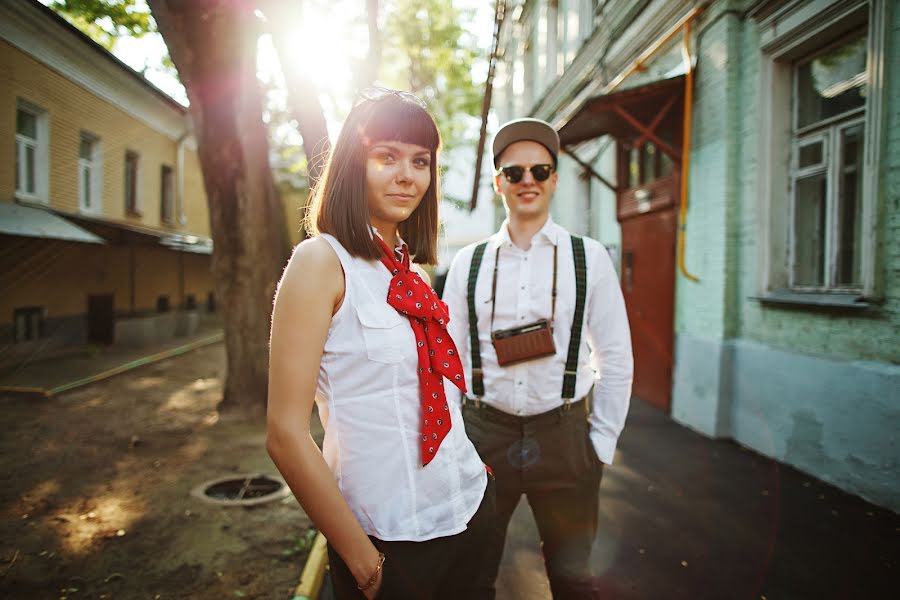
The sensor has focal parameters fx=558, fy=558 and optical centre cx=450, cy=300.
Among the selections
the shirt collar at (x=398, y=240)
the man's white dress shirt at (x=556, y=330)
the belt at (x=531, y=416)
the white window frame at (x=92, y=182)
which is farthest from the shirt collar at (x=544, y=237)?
the white window frame at (x=92, y=182)

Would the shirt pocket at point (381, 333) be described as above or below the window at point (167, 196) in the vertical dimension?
below

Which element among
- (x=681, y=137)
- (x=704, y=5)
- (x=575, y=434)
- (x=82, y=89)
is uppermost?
(x=704, y=5)

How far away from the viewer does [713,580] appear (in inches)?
125

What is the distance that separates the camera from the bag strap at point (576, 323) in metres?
2.19

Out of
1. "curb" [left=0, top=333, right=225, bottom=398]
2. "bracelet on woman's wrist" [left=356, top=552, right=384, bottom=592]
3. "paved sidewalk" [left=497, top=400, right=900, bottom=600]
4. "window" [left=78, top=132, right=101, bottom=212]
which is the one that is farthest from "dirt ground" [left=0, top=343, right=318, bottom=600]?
"window" [left=78, top=132, right=101, bottom=212]

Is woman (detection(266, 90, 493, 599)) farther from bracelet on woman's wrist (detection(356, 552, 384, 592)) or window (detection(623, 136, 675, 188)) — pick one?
window (detection(623, 136, 675, 188))

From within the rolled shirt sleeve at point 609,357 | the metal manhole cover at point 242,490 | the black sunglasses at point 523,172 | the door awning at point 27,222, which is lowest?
the metal manhole cover at point 242,490

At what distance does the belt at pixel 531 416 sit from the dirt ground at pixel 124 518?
169 centimetres

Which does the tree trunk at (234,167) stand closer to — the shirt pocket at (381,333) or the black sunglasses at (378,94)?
the black sunglasses at (378,94)

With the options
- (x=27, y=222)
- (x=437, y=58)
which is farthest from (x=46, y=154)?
(x=437, y=58)

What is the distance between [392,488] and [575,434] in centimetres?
106

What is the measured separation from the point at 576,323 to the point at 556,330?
0.08m

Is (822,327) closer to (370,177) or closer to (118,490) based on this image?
(370,177)

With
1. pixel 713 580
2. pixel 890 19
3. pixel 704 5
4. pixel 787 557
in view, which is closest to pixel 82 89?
pixel 713 580
